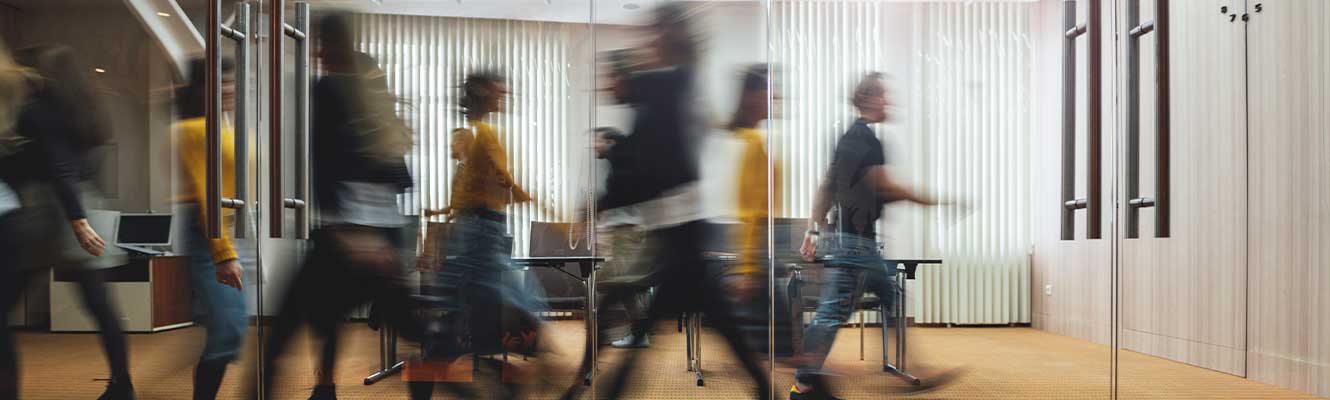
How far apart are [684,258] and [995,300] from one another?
125cm

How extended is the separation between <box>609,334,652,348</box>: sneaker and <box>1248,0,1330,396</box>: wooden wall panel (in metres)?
2.75

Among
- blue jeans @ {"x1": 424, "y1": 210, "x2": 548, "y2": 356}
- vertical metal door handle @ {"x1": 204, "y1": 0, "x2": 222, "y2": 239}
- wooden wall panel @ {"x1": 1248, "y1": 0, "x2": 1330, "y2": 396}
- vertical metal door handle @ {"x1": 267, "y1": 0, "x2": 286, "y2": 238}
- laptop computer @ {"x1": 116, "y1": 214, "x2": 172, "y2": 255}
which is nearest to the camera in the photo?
vertical metal door handle @ {"x1": 204, "y1": 0, "x2": 222, "y2": 239}

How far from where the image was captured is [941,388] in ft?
9.49

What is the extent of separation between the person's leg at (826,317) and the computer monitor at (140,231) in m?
2.63

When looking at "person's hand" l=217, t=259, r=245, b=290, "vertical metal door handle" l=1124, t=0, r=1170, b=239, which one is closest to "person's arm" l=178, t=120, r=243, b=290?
"person's hand" l=217, t=259, r=245, b=290

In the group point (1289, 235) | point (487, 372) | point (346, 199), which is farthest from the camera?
point (1289, 235)

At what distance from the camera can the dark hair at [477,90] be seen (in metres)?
2.85

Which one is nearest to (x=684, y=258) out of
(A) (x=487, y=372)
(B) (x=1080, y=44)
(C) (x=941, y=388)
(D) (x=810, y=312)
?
(D) (x=810, y=312)

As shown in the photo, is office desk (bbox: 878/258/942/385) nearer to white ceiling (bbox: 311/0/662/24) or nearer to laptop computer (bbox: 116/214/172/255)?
white ceiling (bbox: 311/0/662/24)

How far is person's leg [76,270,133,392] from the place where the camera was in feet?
9.37

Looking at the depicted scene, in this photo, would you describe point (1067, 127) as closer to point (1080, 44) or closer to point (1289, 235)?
point (1080, 44)

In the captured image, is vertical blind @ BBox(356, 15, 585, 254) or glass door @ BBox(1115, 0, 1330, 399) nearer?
vertical blind @ BBox(356, 15, 585, 254)

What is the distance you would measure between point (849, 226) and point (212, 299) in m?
2.55

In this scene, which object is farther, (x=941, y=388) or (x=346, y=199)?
(x=941, y=388)
